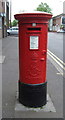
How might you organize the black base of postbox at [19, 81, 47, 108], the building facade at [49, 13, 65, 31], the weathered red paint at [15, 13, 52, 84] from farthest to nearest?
1. the building facade at [49, 13, 65, 31]
2. the black base of postbox at [19, 81, 47, 108]
3. the weathered red paint at [15, 13, 52, 84]

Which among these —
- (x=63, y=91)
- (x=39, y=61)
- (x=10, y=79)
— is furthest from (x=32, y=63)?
(x=10, y=79)

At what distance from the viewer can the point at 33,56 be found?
12.9 ft

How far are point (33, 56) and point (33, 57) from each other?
2 centimetres

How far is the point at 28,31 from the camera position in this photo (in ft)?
12.7

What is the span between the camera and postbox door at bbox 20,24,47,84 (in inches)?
154

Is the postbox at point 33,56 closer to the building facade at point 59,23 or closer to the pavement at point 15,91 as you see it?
the pavement at point 15,91

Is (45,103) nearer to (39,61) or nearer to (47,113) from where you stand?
(47,113)

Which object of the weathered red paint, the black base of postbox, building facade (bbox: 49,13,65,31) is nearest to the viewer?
the weathered red paint

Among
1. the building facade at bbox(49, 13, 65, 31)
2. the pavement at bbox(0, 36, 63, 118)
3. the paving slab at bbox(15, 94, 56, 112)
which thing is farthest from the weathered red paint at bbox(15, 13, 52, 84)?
the building facade at bbox(49, 13, 65, 31)

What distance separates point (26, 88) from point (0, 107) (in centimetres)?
67

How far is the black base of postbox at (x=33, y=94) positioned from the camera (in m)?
4.04

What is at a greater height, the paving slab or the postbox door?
the postbox door

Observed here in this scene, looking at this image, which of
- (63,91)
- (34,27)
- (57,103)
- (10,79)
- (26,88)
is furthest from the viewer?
(10,79)

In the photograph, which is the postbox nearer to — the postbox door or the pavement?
the postbox door
